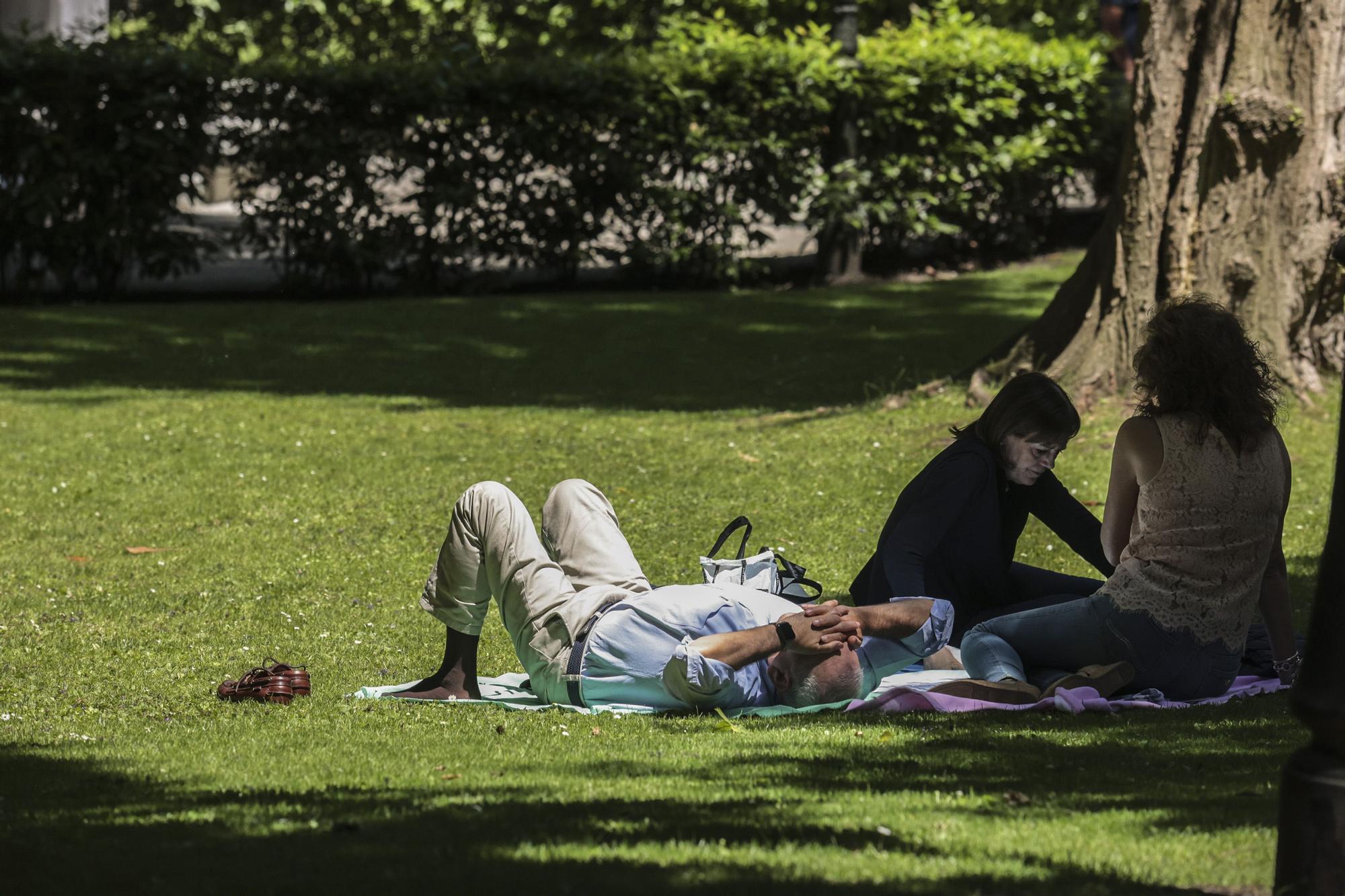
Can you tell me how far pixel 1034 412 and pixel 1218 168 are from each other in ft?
18.2

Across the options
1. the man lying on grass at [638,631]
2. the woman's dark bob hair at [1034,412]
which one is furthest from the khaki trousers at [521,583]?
the woman's dark bob hair at [1034,412]

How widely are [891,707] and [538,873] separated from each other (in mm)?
2247

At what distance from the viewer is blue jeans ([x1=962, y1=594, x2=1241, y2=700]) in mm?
5508

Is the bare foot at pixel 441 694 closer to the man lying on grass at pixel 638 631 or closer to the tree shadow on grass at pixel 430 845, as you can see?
the man lying on grass at pixel 638 631

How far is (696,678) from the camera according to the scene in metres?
5.23

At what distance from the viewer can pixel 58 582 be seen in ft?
25.7

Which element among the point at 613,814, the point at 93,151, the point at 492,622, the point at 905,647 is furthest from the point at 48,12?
the point at 613,814

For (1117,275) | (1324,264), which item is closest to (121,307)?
(1117,275)

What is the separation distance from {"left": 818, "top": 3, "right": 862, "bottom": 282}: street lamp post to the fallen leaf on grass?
12451 millimetres

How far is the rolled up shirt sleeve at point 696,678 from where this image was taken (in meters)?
5.21

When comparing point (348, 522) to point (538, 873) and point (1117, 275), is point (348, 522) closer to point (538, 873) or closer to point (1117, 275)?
point (1117, 275)

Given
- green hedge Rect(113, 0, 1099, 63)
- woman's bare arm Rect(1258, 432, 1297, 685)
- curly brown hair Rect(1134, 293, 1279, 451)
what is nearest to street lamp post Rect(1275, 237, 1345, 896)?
curly brown hair Rect(1134, 293, 1279, 451)

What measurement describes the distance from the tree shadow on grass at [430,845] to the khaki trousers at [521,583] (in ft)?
4.03

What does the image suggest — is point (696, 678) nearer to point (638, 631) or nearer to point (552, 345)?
point (638, 631)
